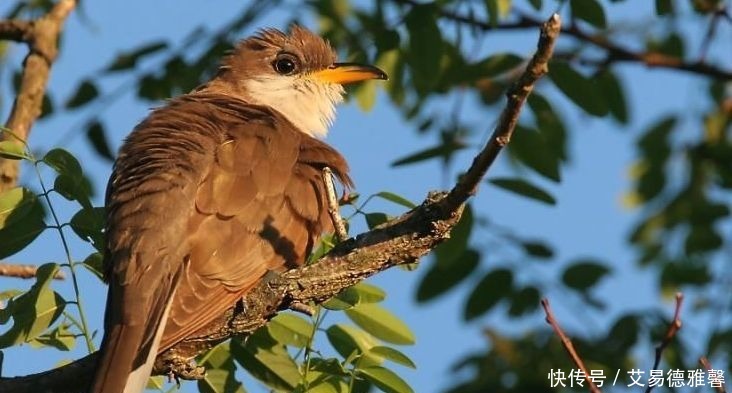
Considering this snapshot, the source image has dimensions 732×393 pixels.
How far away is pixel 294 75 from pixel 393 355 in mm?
2449

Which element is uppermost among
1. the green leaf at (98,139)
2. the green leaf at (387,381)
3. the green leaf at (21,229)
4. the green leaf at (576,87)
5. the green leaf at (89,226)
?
the green leaf at (98,139)

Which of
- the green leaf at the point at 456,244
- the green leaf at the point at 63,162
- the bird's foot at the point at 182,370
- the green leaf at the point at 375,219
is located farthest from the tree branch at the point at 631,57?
the bird's foot at the point at 182,370

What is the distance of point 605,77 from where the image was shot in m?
8.63

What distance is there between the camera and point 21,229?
5.32 meters

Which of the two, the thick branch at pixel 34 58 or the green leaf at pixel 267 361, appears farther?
the thick branch at pixel 34 58

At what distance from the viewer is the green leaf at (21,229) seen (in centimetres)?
529

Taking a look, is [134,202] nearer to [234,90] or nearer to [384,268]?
[384,268]

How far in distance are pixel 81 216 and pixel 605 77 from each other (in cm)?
411

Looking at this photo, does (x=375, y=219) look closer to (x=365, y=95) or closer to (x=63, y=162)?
(x=63, y=162)

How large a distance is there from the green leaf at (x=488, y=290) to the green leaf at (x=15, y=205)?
9.96ft

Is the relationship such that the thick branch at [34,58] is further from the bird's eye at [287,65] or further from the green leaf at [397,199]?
the green leaf at [397,199]

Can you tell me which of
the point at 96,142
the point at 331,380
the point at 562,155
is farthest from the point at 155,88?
the point at 331,380

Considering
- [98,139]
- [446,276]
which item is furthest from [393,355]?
[98,139]

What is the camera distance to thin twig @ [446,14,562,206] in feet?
13.3
